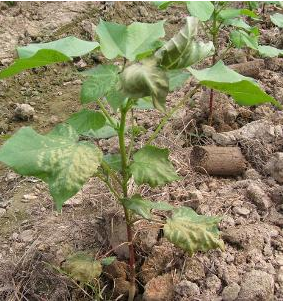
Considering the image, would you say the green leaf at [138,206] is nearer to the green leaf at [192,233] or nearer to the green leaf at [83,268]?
the green leaf at [192,233]

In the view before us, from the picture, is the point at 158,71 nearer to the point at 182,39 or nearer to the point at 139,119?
the point at 182,39

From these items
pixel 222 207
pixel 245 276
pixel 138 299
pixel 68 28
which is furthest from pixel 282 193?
pixel 68 28

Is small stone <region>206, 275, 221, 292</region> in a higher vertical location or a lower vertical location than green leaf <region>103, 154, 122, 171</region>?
lower

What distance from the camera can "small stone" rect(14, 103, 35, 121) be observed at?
2.77m

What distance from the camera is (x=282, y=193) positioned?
2035 mm

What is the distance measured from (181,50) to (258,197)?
37.9 inches

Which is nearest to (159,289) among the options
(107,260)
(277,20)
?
(107,260)

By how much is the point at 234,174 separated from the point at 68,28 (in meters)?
1.76

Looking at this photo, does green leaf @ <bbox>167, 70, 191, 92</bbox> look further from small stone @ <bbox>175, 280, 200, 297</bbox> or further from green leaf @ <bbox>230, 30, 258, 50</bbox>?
green leaf @ <bbox>230, 30, 258, 50</bbox>

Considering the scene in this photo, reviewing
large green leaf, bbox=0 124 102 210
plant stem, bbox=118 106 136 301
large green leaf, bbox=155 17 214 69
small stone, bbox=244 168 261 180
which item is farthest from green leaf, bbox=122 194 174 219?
small stone, bbox=244 168 261 180

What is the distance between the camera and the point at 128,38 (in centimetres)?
138

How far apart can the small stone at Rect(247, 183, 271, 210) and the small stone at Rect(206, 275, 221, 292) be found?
416 millimetres

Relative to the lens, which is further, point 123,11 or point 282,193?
point 123,11

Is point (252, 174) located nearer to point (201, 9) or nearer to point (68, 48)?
point (201, 9)
